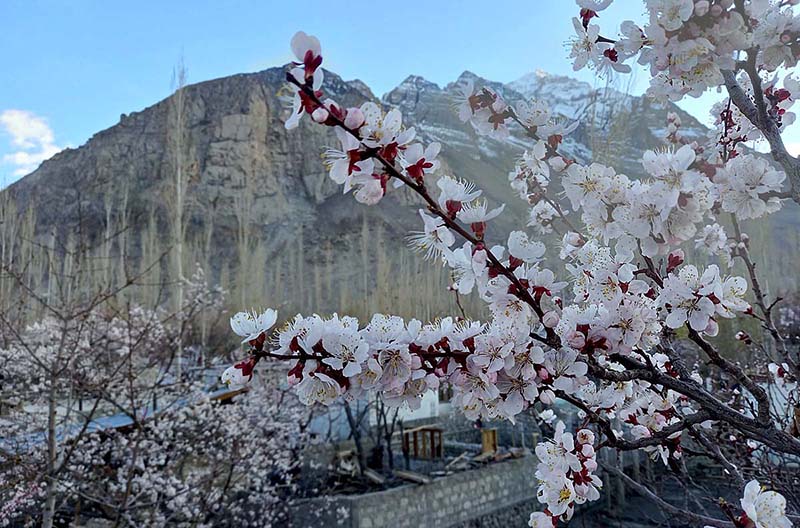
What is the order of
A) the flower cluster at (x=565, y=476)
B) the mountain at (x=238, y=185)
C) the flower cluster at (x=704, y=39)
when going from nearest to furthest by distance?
the flower cluster at (x=704, y=39) < the flower cluster at (x=565, y=476) < the mountain at (x=238, y=185)

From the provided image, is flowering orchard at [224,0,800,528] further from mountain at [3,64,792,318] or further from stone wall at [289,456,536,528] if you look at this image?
mountain at [3,64,792,318]

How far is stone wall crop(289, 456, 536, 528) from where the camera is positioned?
489 centimetres

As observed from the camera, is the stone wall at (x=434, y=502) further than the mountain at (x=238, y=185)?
No

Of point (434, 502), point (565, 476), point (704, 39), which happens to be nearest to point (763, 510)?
point (565, 476)

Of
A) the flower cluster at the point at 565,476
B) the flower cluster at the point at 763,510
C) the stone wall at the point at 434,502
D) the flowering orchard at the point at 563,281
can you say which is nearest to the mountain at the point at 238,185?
the stone wall at the point at 434,502

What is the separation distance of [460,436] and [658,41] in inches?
322

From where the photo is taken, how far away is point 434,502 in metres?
5.45

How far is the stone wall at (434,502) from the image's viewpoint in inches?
193

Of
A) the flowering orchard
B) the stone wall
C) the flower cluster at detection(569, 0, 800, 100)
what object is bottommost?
the stone wall

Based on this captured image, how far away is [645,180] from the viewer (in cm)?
88

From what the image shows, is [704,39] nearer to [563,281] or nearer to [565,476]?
[563,281]

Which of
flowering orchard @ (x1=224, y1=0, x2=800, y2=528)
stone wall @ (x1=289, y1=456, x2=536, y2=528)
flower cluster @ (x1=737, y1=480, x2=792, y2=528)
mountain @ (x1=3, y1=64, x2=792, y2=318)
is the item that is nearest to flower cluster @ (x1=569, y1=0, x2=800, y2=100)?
flowering orchard @ (x1=224, y1=0, x2=800, y2=528)

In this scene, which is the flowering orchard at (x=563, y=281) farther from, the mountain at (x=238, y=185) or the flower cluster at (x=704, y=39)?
the mountain at (x=238, y=185)

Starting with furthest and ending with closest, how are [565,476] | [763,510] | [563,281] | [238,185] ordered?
[238,185] < [565,476] < [563,281] < [763,510]
